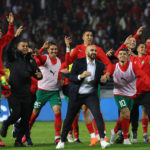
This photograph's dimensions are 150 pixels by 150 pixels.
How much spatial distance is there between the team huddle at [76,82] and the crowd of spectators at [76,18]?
38.7 feet

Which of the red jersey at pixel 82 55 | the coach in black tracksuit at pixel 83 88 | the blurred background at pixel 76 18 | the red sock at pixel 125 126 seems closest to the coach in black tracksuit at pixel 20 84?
the red jersey at pixel 82 55

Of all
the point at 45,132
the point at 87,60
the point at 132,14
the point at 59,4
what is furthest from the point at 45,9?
the point at 87,60

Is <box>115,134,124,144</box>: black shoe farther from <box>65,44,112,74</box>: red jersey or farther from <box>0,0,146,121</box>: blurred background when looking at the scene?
<box>0,0,146,121</box>: blurred background

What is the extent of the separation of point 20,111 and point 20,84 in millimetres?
546

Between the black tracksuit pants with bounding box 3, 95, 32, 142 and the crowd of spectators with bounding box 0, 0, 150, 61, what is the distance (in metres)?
13.0

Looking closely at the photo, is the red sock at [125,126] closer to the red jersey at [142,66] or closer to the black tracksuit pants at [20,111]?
the red jersey at [142,66]

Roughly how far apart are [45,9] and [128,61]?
15.8 m

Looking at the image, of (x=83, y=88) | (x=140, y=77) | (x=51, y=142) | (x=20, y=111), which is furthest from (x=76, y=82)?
(x=51, y=142)

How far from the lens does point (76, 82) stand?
10406 mm

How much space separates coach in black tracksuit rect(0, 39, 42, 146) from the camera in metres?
11.0

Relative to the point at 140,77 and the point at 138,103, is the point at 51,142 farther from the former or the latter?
the point at 140,77

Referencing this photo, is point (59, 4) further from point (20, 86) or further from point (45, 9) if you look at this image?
point (20, 86)

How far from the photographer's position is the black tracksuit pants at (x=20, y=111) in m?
10.9

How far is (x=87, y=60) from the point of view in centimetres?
1056
